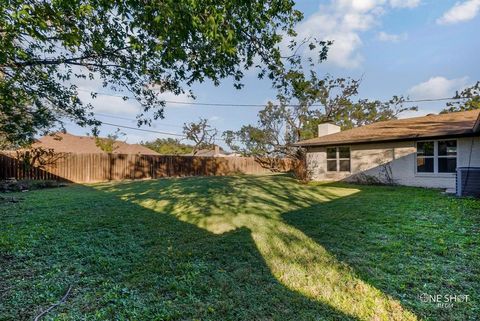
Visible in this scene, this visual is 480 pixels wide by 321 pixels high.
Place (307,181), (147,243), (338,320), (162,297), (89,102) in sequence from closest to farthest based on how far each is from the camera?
1. (338,320)
2. (162,297)
3. (147,243)
4. (89,102)
5. (307,181)

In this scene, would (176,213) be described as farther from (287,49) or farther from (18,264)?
(287,49)

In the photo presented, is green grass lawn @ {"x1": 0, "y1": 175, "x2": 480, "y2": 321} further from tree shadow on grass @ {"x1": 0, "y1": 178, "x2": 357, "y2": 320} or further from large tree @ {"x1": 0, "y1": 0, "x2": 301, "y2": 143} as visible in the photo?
large tree @ {"x1": 0, "y1": 0, "x2": 301, "y2": 143}

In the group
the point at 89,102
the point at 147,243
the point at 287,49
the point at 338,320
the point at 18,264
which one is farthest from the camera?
the point at 89,102

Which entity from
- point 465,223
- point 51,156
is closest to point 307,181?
point 465,223

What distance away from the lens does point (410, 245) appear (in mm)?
4223

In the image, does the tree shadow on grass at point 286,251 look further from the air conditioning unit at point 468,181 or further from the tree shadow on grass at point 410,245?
the air conditioning unit at point 468,181

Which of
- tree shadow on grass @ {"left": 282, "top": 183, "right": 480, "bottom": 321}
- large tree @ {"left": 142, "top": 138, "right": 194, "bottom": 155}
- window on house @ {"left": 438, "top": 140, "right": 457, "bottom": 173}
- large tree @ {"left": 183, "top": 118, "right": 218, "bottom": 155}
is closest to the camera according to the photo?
tree shadow on grass @ {"left": 282, "top": 183, "right": 480, "bottom": 321}

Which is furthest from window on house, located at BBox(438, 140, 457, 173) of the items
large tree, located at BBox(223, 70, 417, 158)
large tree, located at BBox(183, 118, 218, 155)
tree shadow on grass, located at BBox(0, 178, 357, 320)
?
large tree, located at BBox(183, 118, 218, 155)

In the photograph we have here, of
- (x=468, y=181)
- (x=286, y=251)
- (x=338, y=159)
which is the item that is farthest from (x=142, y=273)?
(x=338, y=159)

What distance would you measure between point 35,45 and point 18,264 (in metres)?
4.38

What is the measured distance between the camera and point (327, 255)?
3916 mm

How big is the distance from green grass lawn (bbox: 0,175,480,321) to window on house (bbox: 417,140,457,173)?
535 cm

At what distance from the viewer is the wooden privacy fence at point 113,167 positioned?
14423 mm

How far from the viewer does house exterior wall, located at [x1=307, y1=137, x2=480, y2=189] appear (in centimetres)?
1037
